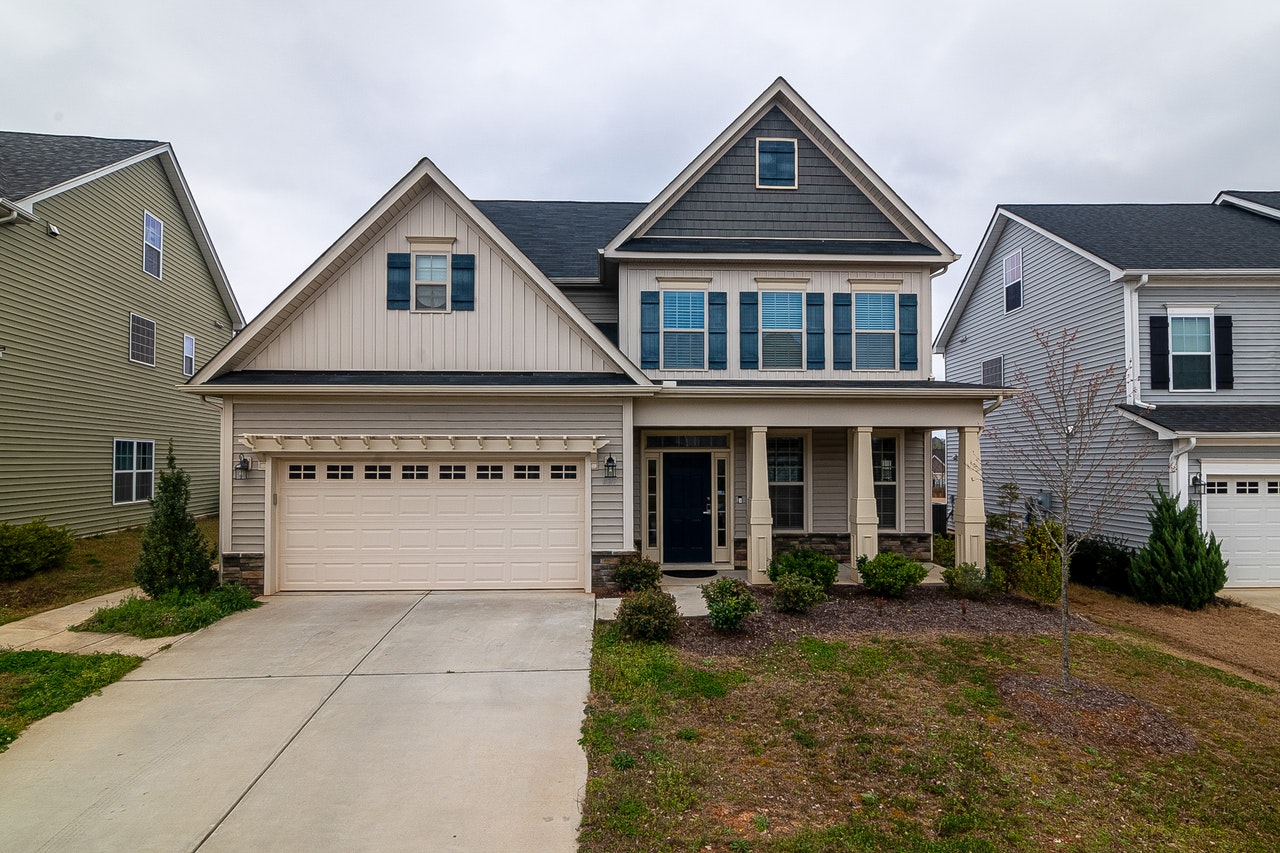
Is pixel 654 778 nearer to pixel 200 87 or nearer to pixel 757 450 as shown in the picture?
pixel 757 450

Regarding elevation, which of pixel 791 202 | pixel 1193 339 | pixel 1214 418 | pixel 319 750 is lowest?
pixel 319 750

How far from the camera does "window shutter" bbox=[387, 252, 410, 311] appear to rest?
970 cm

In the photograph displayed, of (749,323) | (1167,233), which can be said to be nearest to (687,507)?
(749,323)

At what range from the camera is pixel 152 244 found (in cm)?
1562

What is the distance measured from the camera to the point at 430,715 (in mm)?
5293

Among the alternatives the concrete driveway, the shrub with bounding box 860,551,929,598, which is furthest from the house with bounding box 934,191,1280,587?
the concrete driveway

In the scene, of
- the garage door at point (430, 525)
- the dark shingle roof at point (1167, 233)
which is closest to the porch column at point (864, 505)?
the garage door at point (430, 525)

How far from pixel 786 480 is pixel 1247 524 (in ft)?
27.2

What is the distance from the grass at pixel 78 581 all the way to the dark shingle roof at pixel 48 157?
7.32 m

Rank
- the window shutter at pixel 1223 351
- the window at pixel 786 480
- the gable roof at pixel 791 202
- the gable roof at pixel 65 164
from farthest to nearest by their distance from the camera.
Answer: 1. the gable roof at pixel 65 164
2. the window shutter at pixel 1223 351
3. the window at pixel 786 480
4. the gable roof at pixel 791 202

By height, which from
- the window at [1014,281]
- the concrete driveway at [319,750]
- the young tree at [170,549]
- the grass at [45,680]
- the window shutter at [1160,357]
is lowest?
the concrete driveway at [319,750]

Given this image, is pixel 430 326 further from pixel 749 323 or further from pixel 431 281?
pixel 749 323

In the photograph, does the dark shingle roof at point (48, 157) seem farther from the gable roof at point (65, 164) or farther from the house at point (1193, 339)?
the house at point (1193, 339)

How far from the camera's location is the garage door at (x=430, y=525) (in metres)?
9.52
